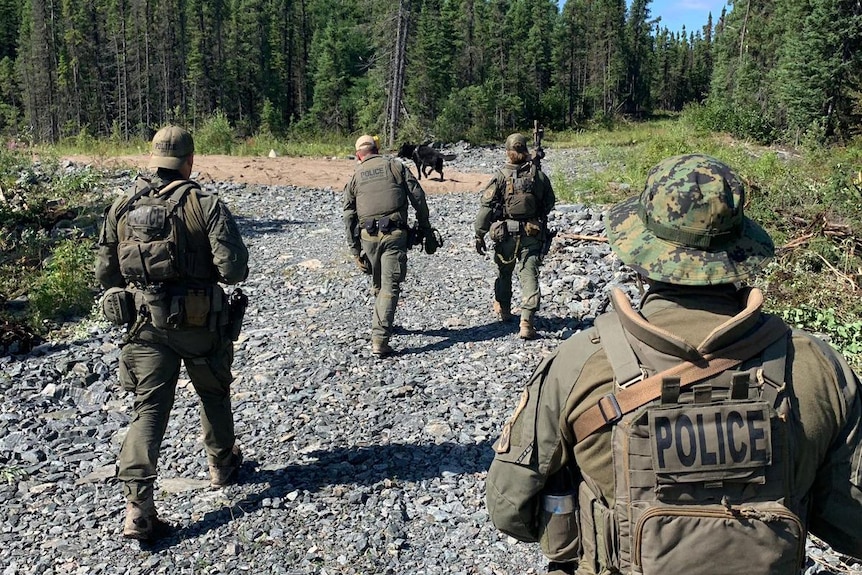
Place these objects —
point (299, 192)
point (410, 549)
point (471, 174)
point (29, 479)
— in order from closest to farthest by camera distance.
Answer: point (410, 549) → point (29, 479) → point (299, 192) → point (471, 174)

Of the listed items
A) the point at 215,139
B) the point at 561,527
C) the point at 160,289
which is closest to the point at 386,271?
the point at 160,289

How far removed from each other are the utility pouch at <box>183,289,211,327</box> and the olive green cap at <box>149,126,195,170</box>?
0.77 m

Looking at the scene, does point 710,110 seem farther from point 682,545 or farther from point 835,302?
point 682,545

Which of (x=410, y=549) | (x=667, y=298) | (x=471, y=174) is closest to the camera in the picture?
(x=667, y=298)

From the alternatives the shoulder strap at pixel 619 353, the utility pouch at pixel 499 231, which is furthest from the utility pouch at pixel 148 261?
the utility pouch at pixel 499 231

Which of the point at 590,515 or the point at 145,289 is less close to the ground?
the point at 145,289

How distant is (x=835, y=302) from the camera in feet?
23.6

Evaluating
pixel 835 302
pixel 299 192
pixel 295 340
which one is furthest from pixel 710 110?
pixel 295 340

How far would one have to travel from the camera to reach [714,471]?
1.69 metres

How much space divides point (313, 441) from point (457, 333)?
2680 mm

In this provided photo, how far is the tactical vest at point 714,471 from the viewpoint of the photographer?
1688 mm

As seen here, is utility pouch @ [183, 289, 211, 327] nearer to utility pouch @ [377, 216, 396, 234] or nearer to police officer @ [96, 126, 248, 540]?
police officer @ [96, 126, 248, 540]

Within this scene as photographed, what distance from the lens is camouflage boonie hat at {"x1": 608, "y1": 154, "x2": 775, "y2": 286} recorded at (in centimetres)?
182

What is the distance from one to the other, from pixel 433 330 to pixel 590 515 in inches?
222
